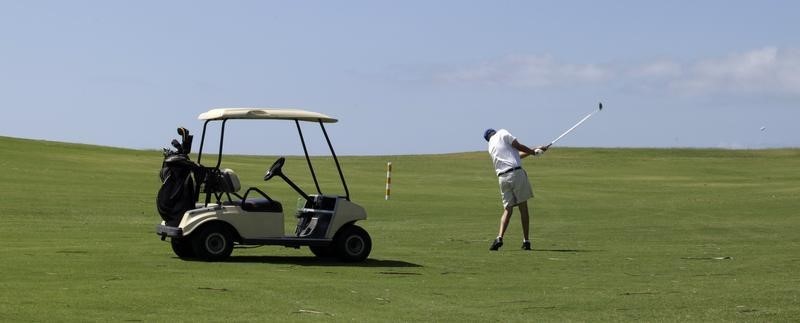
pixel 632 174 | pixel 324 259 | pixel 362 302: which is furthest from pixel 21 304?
pixel 632 174

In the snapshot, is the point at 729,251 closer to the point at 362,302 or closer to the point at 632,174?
the point at 362,302

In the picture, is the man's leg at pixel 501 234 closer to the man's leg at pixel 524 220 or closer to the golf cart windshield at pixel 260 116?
the man's leg at pixel 524 220

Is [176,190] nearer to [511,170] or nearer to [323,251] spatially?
[323,251]

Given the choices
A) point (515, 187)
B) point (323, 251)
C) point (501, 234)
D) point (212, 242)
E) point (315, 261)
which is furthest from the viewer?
point (515, 187)

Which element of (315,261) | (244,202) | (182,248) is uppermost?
(244,202)

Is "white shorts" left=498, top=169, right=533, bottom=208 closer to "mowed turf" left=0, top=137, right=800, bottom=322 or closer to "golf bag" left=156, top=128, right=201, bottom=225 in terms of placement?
"mowed turf" left=0, top=137, right=800, bottom=322

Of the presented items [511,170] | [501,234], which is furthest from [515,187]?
[501,234]

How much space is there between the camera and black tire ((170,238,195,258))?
53.8ft

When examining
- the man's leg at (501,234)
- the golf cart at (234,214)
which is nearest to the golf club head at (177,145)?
the golf cart at (234,214)

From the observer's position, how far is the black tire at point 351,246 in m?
16.7

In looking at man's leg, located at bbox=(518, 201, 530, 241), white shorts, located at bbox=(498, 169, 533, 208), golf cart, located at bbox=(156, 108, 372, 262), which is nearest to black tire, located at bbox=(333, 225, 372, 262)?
golf cart, located at bbox=(156, 108, 372, 262)

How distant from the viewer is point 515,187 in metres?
19.5

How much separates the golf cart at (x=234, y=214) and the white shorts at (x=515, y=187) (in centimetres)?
314

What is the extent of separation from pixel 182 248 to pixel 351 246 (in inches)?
74.4
